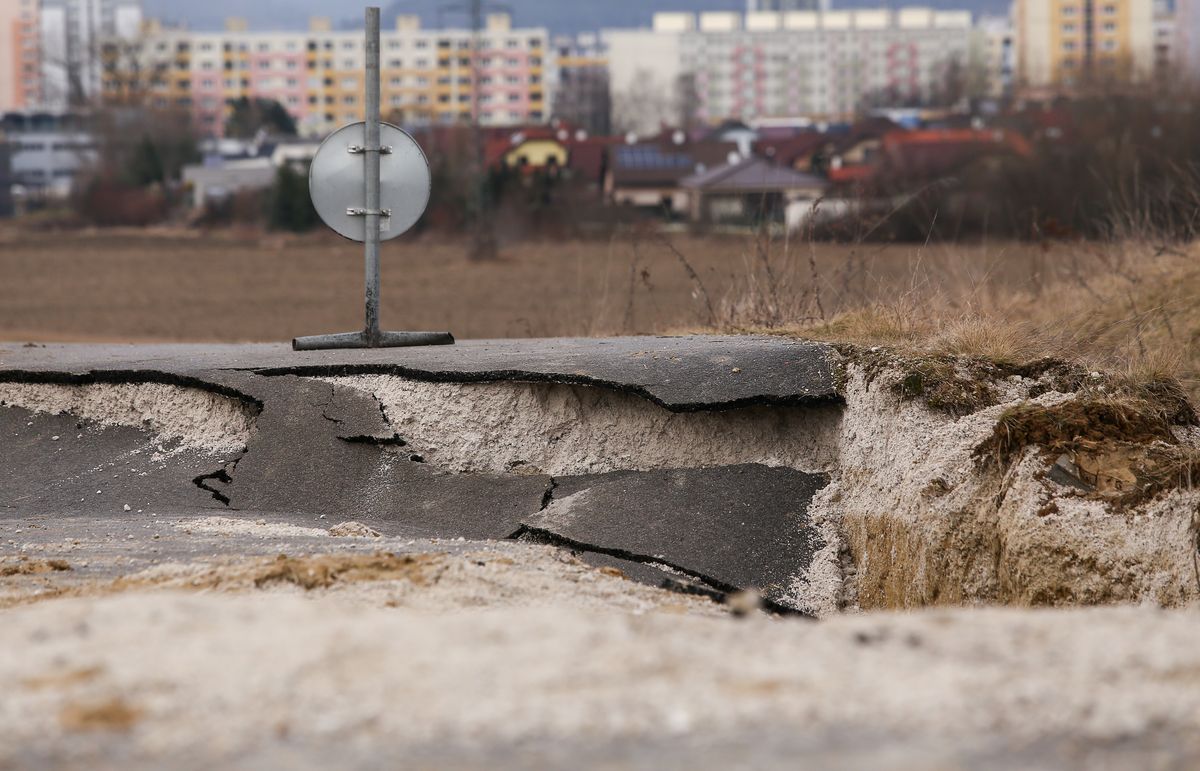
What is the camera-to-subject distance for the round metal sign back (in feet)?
30.5

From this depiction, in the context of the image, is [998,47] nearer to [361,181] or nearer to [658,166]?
[658,166]

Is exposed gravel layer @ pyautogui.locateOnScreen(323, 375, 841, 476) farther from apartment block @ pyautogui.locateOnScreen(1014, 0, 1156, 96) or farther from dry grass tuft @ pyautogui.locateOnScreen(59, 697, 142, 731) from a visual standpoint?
apartment block @ pyautogui.locateOnScreen(1014, 0, 1156, 96)

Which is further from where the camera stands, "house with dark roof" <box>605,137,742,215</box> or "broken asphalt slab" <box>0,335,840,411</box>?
"house with dark roof" <box>605,137,742,215</box>

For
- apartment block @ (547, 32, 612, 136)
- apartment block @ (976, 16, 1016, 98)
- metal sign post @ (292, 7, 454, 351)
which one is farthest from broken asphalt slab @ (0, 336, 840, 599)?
apartment block @ (976, 16, 1016, 98)

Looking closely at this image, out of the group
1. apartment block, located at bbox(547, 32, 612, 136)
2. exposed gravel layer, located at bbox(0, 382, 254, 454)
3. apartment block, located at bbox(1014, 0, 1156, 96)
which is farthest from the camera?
apartment block, located at bbox(1014, 0, 1156, 96)

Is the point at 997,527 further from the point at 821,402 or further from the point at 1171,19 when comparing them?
the point at 1171,19

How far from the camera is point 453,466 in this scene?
7.80 m

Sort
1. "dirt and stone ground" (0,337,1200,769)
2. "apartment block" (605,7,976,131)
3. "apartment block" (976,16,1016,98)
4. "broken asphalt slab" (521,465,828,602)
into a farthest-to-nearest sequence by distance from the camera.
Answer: "apartment block" (605,7,976,131), "apartment block" (976,16,1016,98), "broken asphalt slab" (521,465,828,602), "dirt and stone ground" (0,337,1200,769)

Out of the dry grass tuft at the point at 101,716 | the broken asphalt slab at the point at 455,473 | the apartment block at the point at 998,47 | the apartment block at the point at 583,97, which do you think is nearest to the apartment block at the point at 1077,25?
the apartment block at the point at 998,47

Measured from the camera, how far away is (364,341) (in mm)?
9383

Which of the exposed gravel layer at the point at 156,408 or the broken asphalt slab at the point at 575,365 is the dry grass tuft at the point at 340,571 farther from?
the exposed gravel layer at the point at 156,408

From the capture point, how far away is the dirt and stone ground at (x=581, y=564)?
291 centimetres

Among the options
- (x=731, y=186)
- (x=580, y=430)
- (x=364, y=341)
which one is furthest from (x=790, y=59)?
(x=580, y=430)

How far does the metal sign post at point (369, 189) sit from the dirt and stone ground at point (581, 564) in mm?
526
